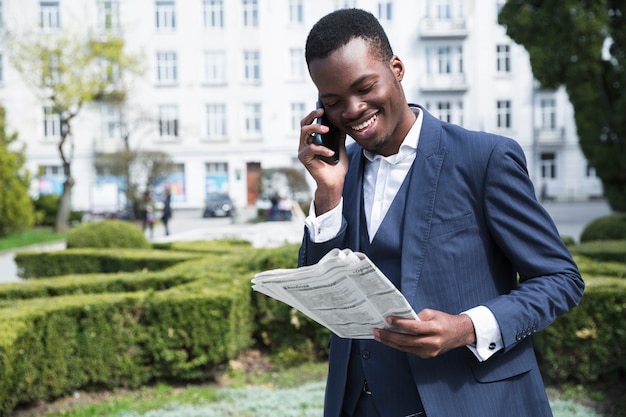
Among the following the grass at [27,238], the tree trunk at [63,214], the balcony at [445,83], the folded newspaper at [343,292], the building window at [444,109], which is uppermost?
the balcony at [445,83]

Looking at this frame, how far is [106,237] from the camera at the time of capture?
37.6 feet

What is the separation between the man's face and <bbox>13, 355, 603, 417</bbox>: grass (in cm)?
308

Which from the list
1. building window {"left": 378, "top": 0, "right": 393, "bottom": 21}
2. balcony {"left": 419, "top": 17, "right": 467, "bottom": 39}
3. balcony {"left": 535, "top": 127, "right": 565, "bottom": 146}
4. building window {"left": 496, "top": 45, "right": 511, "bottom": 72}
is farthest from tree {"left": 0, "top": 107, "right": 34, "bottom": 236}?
balcony {"left": 535, "top": 127, "right": 565, "bottom": 146}

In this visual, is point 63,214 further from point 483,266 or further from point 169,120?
point 483,266

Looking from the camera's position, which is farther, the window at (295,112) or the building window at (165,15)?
the window at (295,112)

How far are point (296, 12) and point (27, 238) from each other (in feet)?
63.0

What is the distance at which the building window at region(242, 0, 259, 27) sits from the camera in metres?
35.9

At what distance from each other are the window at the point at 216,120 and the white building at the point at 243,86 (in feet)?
0.17

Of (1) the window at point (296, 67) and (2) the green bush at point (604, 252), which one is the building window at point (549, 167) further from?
(2) the green bush at point (604, 252)

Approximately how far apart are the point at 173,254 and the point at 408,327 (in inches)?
324

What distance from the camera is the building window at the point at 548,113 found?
1432 inches

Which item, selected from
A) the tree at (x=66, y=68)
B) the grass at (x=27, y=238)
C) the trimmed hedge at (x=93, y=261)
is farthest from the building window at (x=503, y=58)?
the trimmed hedge at (x=93, y=261)

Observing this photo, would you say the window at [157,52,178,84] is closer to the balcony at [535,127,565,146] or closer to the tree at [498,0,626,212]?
the balcony at [535,127,565,146]

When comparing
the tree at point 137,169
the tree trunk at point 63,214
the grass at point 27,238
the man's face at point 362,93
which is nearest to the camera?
the man's face at point 362,93
